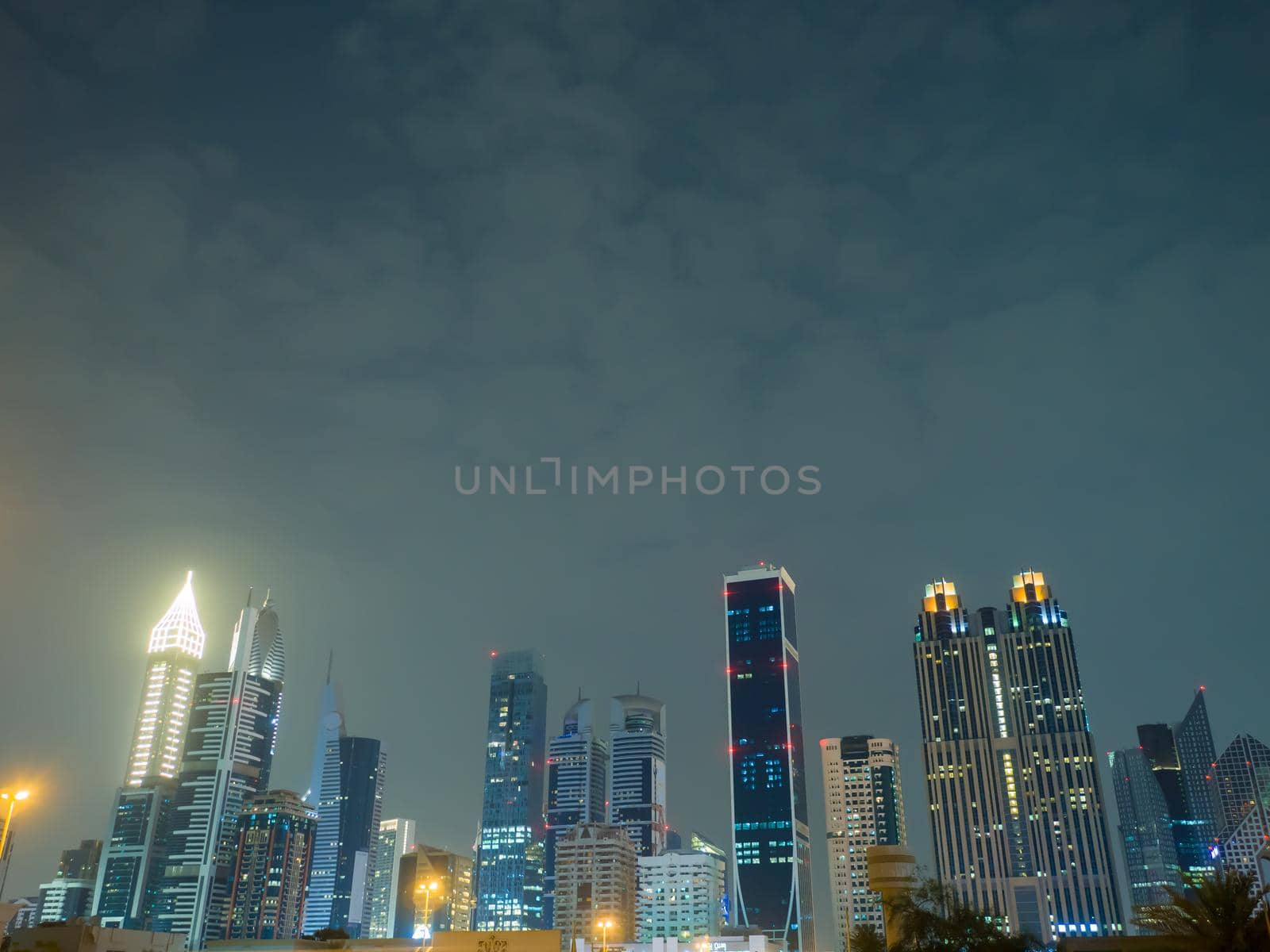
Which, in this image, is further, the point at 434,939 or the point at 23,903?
the point at 434,939

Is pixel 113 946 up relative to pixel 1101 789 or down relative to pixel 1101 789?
down

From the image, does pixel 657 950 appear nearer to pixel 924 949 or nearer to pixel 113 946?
pixel 924 949

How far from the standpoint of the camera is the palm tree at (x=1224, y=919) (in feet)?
108

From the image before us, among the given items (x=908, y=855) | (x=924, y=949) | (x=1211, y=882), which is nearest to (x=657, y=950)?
(x=908, y=855)

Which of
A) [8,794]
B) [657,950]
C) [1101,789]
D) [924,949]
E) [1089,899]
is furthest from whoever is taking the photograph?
[1101,789]

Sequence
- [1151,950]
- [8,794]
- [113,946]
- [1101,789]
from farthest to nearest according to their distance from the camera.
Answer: [1101,789], [113,946], [1151,950], [8,794]

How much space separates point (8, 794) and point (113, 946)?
17.8m

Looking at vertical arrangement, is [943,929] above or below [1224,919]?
below

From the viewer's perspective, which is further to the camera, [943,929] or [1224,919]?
[943,929]

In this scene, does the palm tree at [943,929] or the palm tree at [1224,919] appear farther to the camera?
the palm tree at [943,929]

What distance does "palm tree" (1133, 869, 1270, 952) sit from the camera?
3281cm

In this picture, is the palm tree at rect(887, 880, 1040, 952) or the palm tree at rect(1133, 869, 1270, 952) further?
the palm tree at rect(887, 880, 1040, 952)

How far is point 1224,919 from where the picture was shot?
33.1 metres

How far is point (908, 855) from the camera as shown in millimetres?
72125
